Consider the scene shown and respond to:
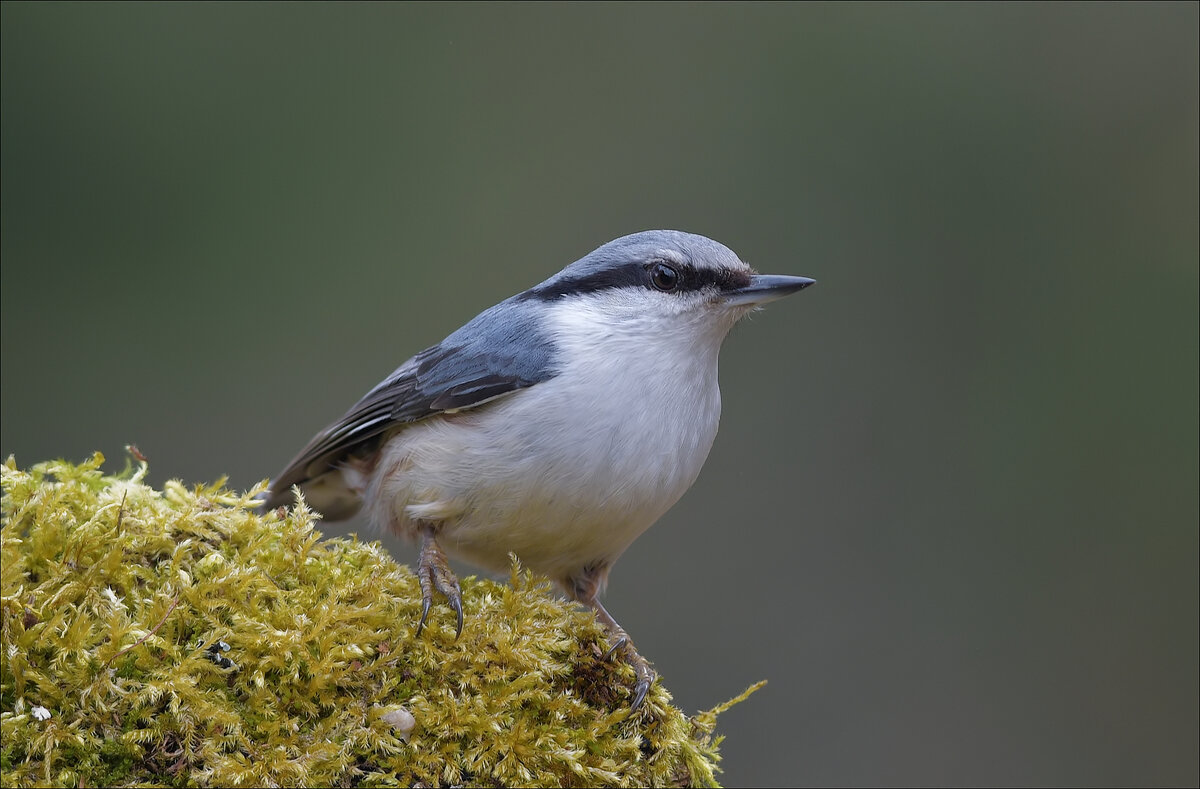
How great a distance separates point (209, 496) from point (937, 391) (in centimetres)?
468

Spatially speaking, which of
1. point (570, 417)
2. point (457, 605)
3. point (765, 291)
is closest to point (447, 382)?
point (570, 417)

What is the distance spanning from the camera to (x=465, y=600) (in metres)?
2.27

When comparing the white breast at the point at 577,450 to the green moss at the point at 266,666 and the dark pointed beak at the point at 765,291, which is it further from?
the green moss at the point at 266,666

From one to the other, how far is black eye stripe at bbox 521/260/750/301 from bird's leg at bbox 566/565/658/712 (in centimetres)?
74

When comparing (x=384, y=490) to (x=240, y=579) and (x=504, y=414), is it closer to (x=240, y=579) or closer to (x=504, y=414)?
(x=504, y=414)

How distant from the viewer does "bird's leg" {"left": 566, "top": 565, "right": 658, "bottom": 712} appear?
86.4 inches

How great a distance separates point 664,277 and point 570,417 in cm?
48

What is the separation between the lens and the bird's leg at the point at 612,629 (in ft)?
7.20

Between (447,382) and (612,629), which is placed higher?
(447,382)

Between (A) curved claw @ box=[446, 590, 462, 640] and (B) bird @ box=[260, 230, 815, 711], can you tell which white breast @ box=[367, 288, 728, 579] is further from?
(A) curved claw @ box=[446, 590, 462, 640]

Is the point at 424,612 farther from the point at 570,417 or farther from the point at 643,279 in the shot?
the point at 643,279

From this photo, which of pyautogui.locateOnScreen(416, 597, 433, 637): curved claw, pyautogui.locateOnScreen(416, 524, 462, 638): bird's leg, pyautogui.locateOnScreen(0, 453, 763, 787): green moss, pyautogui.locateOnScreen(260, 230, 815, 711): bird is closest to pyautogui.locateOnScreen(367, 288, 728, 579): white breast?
pyautogui.locateOnScreen(260, 230, 815, 711): bird

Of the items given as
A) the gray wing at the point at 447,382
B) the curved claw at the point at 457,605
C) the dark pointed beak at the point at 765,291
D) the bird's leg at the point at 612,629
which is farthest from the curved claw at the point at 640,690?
the dark pointed beak at the point at 765,291

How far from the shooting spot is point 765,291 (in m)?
2.63
